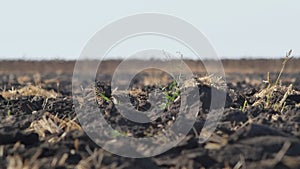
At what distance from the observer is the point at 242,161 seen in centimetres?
367

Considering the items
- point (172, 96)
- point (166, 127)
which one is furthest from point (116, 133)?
point (172, 96)

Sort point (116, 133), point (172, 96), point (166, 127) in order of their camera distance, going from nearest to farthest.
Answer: point (116, 133) → point (166, 127) → point (172, 96)

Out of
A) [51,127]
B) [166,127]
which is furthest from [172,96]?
[51,127]

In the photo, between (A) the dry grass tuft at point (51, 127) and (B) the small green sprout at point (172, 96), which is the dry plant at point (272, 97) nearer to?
(B) the small green sprout at point (172, 96)

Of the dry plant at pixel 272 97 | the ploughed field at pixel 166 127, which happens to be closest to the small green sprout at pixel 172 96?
the ploughed field at pixel 166 127

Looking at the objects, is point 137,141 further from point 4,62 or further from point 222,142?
point 4,62

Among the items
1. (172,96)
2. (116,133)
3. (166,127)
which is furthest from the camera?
(172,96)

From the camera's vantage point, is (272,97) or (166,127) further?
(272,97)

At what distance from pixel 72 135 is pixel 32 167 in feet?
1.84

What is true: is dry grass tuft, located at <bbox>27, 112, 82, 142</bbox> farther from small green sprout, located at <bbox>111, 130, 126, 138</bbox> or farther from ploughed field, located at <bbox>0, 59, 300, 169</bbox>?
small green sprout, located at <bbox>111, 130, 126, 138</bbox>

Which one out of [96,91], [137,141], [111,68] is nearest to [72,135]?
[137,141]

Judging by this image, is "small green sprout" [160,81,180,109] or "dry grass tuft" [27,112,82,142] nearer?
"dry grass tuft" [27,112,82,142]

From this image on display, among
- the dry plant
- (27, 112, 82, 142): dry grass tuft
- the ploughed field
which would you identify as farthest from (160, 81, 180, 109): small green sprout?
(27, 112, 82, 142): dry grass tuft

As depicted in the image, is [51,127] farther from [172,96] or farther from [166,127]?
[172,96]
